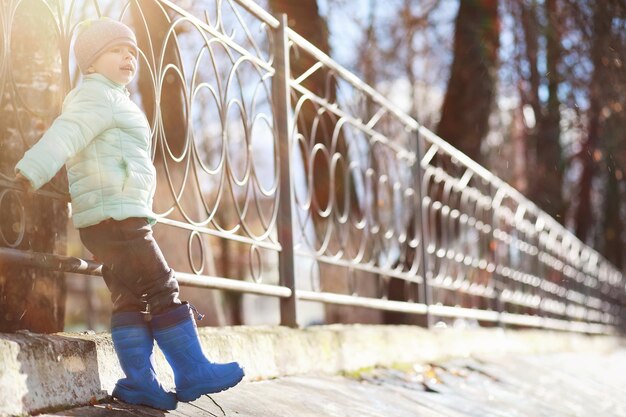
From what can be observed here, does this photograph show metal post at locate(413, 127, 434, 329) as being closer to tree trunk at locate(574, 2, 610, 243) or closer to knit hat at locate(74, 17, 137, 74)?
tree trunk at locate(574, 2, 610, 243)

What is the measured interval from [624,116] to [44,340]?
8.64m

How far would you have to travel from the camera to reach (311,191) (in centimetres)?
544

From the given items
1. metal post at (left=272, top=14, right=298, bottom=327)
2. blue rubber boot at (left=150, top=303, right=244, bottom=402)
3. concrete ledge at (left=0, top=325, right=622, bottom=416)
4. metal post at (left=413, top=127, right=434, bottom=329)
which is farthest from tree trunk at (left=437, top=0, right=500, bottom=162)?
blue rubber boot at (left=150, top=303, right=244, bottom=402)

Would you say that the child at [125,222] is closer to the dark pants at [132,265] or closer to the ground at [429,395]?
the dark pants at [132,265]

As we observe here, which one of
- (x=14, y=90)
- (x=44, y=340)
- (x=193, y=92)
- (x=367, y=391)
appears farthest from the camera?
(x=367, y=391)

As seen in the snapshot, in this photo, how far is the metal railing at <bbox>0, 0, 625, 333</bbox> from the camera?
3938 millimetres

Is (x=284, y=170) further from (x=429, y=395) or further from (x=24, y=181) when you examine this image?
(x=24, y=181)

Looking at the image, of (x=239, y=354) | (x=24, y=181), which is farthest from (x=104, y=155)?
(x=239, y=354)

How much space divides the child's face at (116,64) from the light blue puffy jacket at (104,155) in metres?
0.02

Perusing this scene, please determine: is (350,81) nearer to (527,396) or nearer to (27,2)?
(527,396)

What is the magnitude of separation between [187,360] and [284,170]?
194 centimetres

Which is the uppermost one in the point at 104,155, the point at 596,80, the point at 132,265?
the point at 596,80

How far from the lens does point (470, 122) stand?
11781 millimetres

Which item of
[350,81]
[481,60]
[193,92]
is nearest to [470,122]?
[481,60]
